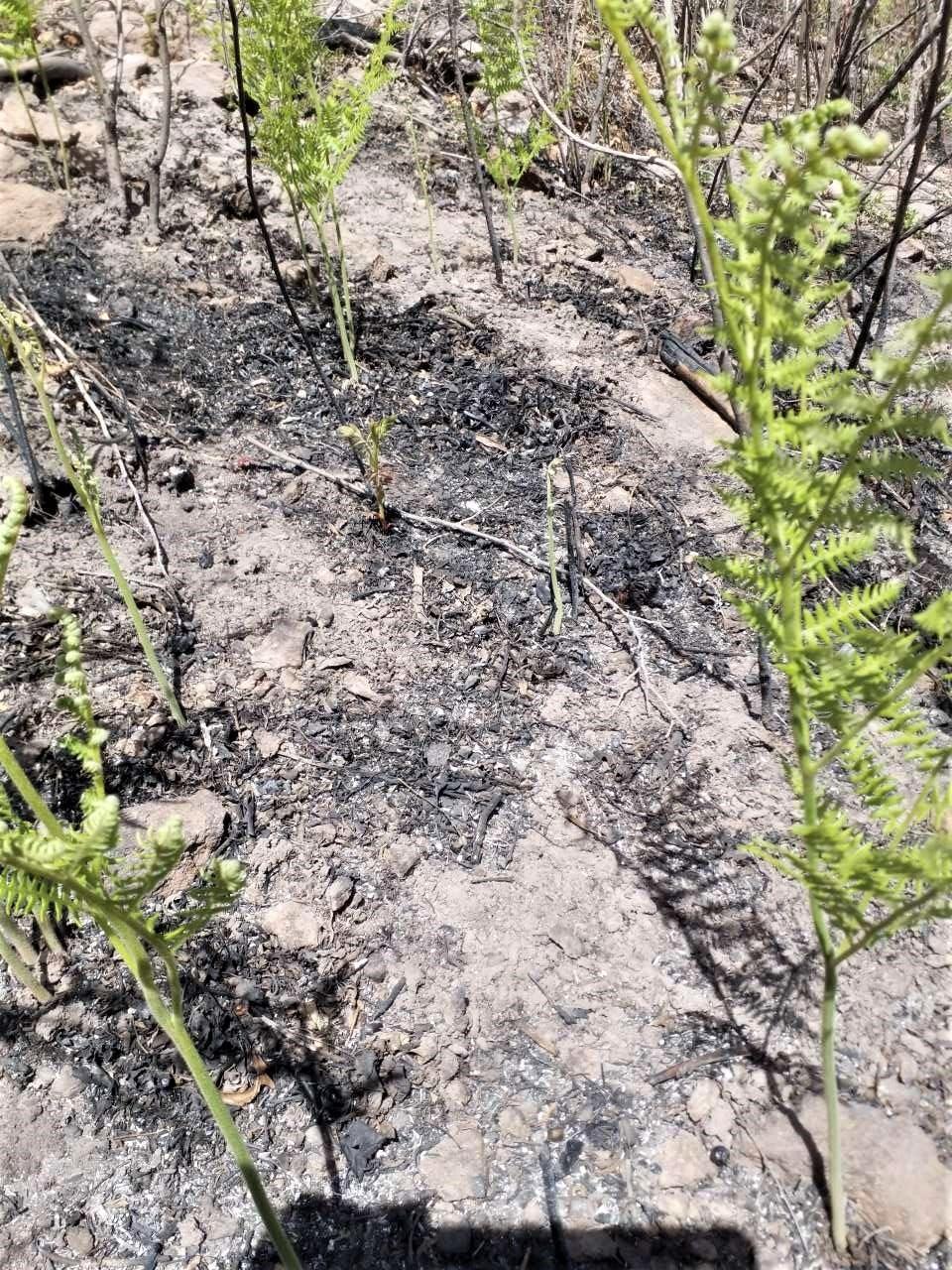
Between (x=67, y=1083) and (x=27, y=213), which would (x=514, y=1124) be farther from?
(x=27, y=213)

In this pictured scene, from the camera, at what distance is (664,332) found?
3.81 metres

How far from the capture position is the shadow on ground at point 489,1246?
1.51m

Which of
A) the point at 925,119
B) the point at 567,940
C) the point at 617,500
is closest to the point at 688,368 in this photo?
→ the point at 617,500

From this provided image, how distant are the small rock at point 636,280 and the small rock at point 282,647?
8.83 feet

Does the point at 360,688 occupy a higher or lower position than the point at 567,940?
lower

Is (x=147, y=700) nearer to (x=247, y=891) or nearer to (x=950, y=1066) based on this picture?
(x=247, y=891)

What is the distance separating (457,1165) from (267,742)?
1.15m

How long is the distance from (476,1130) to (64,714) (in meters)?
1.47

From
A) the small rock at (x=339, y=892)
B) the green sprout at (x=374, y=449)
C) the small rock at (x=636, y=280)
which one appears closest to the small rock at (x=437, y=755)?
the small rock at (x=339, y=892)

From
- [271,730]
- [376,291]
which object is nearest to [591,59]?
[376,291]

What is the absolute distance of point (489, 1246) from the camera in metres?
1.55

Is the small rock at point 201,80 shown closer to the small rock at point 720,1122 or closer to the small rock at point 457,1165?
the small rock at point 457,1165

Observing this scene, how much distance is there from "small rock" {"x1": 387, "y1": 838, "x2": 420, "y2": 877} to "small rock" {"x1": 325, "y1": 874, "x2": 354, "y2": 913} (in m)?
0.11

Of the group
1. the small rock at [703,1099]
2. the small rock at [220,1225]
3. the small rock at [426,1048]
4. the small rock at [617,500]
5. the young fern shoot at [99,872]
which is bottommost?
the small rock at [220,1225]
